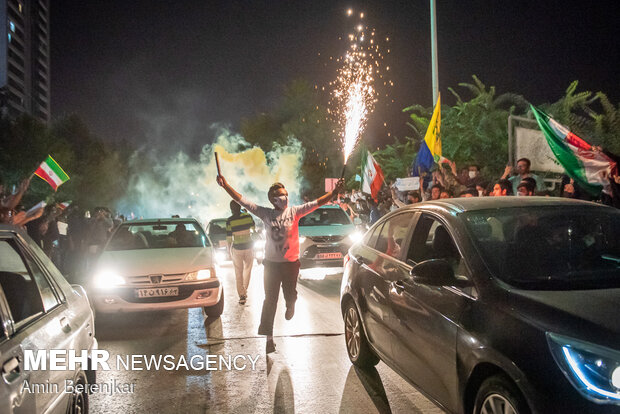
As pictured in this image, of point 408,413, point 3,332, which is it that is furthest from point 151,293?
point 3,332

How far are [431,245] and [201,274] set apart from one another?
4259mm

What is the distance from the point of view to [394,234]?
5.15 meters

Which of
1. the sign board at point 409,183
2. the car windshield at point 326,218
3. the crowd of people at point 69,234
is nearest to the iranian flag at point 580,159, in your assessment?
the car windshield at point 326,218

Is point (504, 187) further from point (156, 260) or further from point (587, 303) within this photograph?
point (587, 303)

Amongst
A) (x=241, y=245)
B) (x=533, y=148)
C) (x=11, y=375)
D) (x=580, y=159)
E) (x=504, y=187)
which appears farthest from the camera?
(x=533, y=148)

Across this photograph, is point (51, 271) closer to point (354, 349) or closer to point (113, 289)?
point (354, 349)

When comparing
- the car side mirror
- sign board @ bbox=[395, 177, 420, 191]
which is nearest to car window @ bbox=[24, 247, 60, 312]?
the car side mirror

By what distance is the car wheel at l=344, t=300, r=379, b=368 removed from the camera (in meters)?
5.31

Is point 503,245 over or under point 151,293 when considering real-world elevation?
over

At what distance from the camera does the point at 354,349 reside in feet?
18.3

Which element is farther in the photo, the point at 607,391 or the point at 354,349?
the point at 354,349

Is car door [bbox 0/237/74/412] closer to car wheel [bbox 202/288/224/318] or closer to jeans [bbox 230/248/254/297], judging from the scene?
car wheel [bbox 202/288/224/318]

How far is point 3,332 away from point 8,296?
0.61 metres

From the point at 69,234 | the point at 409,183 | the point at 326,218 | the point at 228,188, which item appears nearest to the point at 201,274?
the point at 228,188
